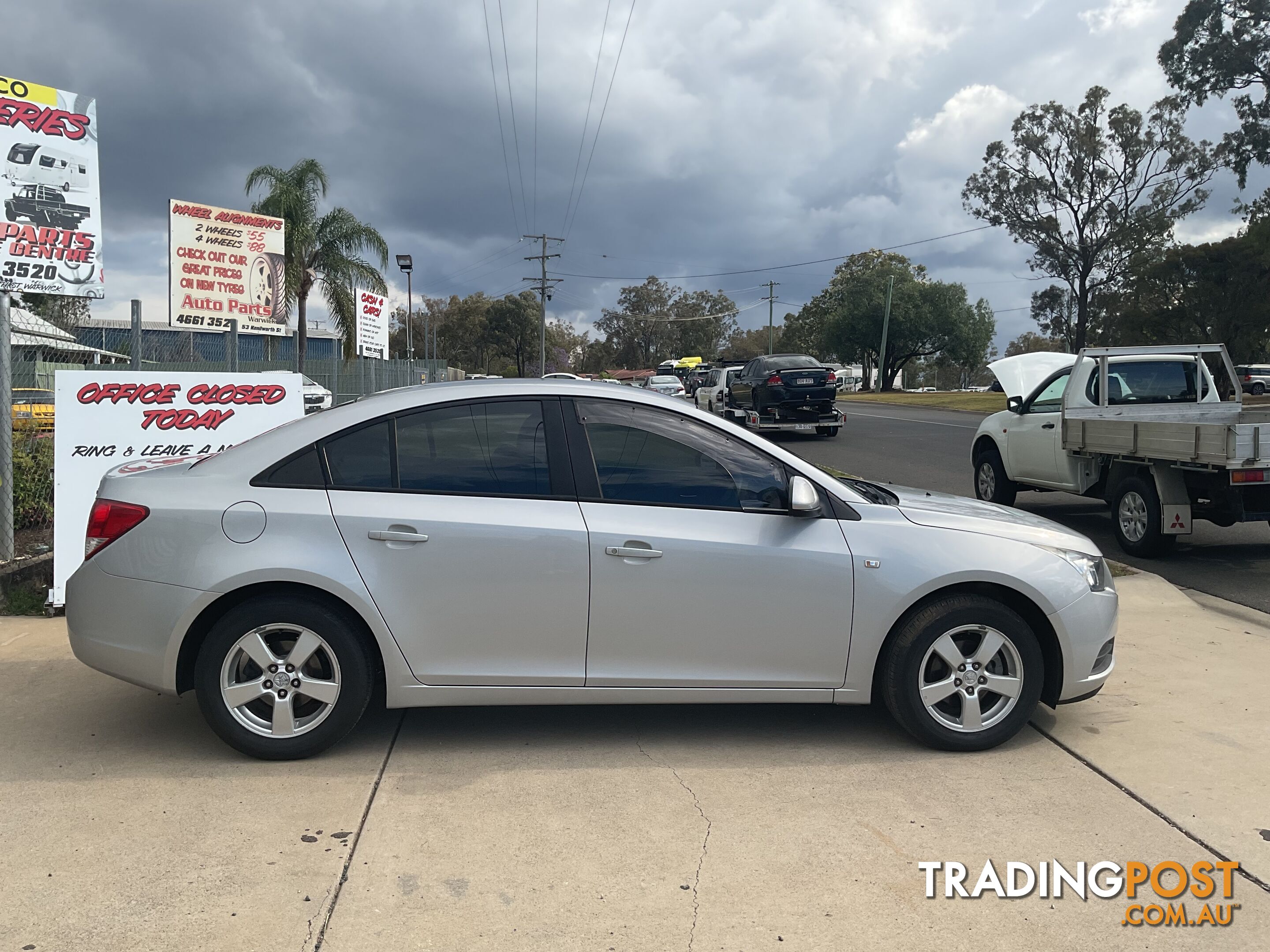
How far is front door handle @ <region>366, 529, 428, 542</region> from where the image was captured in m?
4.13

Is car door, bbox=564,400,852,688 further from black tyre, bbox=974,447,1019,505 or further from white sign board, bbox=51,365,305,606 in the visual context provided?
black tyre, bbox=974,447,1019,505

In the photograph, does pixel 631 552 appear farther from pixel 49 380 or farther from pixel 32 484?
pixel 49 380

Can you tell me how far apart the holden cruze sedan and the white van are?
5.23 metres

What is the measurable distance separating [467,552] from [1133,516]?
6.96 metres

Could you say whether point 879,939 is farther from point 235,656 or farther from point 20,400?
point 20,400

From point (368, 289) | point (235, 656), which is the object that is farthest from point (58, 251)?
point (368, 289)

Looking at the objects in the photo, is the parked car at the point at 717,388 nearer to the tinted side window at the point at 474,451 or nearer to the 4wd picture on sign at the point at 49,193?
the 4wd picture on sign at the point at 49,193

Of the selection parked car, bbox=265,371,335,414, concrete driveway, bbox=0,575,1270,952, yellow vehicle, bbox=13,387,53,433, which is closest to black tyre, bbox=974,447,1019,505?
concrete driveway, bbox=0,575,1270,952

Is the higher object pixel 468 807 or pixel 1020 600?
pixel 1020 600

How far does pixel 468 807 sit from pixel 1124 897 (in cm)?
229

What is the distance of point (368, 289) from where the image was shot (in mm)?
31344

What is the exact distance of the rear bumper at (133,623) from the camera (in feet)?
13.4

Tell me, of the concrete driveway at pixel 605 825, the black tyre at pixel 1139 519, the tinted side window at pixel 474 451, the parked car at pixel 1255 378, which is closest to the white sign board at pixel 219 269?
the concrete driveway at pixel 605 825

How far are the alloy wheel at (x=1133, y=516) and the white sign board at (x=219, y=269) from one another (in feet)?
30.8
